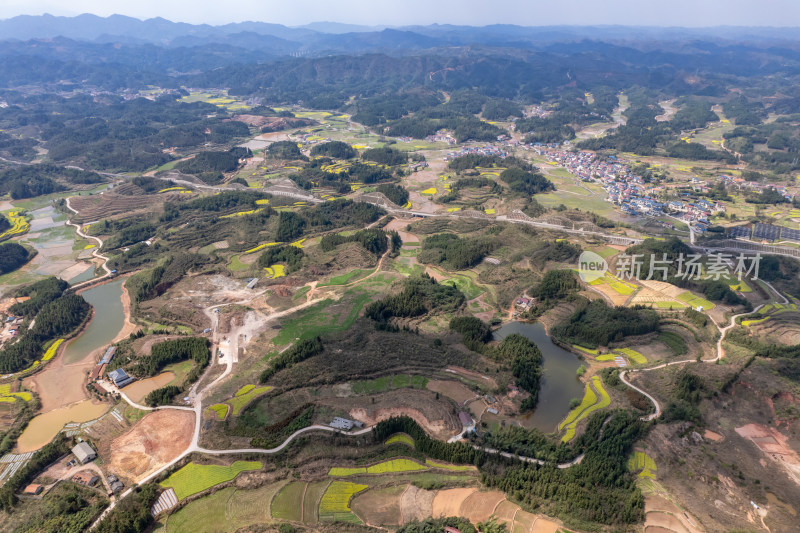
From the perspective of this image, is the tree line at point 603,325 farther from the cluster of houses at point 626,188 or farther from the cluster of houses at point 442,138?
the cluster of houses at point 442,138

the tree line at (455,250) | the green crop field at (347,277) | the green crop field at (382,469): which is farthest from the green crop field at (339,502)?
the tree line at (455,250)

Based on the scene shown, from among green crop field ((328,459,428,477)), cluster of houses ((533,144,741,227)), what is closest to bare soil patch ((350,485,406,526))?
green crop field ((328,459,428,477))

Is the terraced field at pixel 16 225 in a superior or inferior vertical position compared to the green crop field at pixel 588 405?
superior

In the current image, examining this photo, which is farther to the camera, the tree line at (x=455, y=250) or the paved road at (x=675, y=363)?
the tree line at (x=455, y=250)

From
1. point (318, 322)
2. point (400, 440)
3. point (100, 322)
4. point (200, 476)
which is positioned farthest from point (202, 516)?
point (100, 322)

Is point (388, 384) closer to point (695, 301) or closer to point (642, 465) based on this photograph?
point (642, 465)

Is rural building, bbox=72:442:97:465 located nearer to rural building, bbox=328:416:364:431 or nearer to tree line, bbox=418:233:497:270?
rural building, bbox=328:416:364:431
